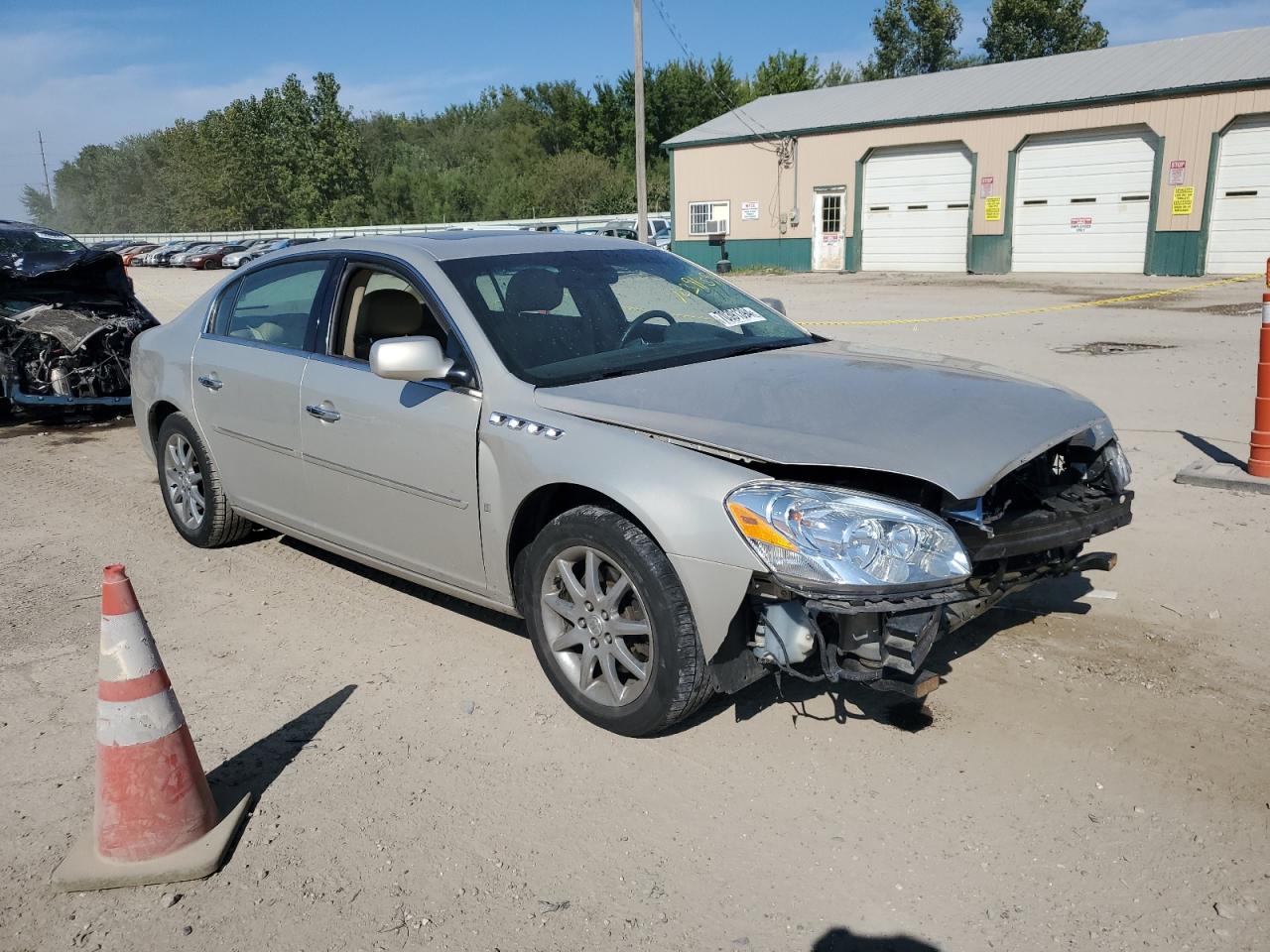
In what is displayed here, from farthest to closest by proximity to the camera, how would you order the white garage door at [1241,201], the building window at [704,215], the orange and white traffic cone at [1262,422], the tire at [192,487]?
the building window at [704,215] → the white garage door at [1241,201] → the orange and white traffic cone at [1262,422] → the tire at [192,487]

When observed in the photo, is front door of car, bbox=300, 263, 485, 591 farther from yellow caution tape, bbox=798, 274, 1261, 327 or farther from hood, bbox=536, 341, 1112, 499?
yellow caution tape, bbox=798, 274, 1261, 327

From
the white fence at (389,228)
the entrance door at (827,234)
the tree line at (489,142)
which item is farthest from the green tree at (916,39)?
the entrance door at (827,234)

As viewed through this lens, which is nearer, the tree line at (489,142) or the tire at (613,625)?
the tire at (613,625)

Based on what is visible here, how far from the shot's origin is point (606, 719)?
3494 mm

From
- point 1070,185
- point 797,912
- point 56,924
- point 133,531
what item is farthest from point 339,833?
point 1070,185

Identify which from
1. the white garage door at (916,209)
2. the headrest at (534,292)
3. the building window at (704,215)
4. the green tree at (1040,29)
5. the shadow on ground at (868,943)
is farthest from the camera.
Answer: the green tree at (1040,29)

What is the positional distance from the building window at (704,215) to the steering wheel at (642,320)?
105ft

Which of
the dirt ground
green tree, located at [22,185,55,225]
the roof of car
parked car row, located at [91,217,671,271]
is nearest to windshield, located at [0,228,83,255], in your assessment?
the dirt ground

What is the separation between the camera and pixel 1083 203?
27.2 meters

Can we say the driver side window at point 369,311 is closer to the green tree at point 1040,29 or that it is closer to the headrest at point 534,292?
the headrest at point 534,292

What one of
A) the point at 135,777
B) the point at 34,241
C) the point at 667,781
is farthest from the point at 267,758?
the point at 34,241

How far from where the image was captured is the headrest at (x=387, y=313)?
14.6 ft

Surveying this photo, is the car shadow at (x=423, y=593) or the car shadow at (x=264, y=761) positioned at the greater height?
the car shadow at (x=423, y=593)

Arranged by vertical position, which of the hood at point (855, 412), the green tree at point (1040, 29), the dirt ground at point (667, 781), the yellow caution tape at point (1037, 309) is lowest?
the dirt ground at point (667, 781)
